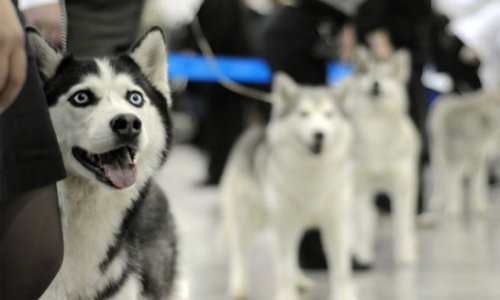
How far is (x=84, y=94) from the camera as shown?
157 centimetres

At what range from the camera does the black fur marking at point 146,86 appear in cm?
166

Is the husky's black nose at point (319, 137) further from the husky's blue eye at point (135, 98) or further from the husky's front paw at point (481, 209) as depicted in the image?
the husky's front paw at point (481, 209)

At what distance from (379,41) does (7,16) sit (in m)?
3.59

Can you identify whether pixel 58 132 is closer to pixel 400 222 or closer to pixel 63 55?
pixel 63 55

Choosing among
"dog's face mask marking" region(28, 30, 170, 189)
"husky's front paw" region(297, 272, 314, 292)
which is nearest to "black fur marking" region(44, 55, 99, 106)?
"dog's face mask marking" region(28, 30, 170, 189)

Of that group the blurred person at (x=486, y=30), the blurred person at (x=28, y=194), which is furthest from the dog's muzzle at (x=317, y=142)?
the blurred person at (x=28, y=194)

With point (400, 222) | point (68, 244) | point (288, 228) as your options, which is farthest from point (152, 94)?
point (400, 222)

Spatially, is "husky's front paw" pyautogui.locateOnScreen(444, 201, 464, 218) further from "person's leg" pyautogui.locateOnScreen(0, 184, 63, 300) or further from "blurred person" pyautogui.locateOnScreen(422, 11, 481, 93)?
"person's leg" pyautogui.locateOnScreen(0, 184, 63, 300)

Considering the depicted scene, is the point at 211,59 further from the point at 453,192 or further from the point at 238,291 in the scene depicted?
the point at 238,291

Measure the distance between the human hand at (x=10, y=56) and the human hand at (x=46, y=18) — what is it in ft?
1.99

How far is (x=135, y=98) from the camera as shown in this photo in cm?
162

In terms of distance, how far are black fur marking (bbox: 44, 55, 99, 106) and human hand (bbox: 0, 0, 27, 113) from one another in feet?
1.25

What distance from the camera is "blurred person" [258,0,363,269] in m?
3.98

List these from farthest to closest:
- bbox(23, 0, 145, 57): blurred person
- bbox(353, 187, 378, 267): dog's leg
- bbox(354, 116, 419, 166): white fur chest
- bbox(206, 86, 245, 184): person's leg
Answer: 1. bbox(206, 86, 245, 184): person's leg
2. bbox(354, 116, 419, 166): white fur chest
3. bbox(353, 187, 378, 267): dog's leg
4. bbox(23, 0, 145, 57): blurred person
